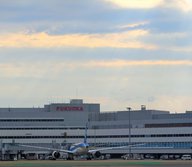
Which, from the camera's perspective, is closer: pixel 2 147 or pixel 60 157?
pixel 60 157

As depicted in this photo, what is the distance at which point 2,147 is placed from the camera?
187125 millimetres

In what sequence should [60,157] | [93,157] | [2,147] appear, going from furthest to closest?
[2,147]
[60,157]
[93,157]

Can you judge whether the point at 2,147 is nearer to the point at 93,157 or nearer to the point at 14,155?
the point at 14,155

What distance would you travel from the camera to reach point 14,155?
18300 cm

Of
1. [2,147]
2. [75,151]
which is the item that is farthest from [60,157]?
[2,147]

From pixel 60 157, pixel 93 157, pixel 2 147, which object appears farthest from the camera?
pixel 2 147

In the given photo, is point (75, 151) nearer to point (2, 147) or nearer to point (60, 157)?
point (60, 157)

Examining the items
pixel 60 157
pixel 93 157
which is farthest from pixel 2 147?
pixel 93 157

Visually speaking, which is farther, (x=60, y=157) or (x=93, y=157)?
(x=60, y=157)

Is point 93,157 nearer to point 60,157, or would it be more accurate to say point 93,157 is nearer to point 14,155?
point 60,157

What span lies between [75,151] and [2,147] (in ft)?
109

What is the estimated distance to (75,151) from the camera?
164m

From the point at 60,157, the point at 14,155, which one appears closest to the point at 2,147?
the point at 14,155

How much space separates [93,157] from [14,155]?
31.0 m
